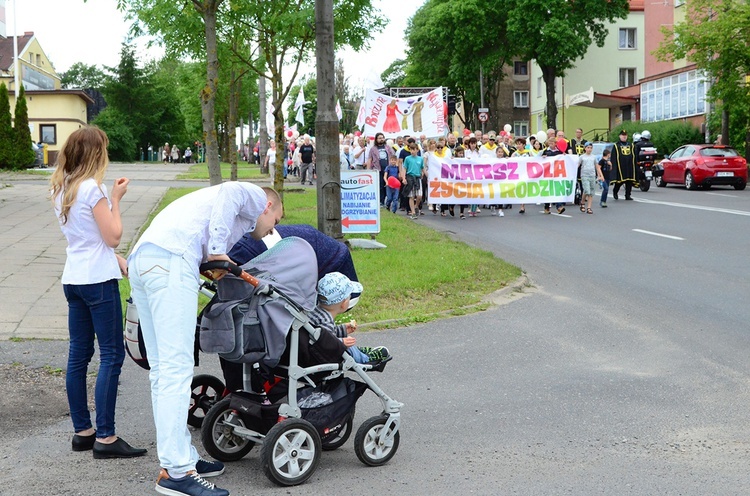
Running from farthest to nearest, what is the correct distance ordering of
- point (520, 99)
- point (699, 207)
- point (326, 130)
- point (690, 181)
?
1. point (520, 99)
2. point (690, 181)
3. point (699, 207)
4. point (326, 130)

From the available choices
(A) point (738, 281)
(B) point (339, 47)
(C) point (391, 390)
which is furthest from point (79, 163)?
(B) point (339, 47)

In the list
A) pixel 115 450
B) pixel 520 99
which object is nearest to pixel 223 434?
pixel 115 450

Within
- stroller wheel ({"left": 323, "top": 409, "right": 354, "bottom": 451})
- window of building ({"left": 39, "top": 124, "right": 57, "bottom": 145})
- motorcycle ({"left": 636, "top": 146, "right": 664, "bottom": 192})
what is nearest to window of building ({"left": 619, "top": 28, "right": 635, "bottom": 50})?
motorcycle ({"left": 636, "top": 146, "right": 664, "bottom": 192})

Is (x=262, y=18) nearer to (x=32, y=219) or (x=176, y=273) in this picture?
(x=32, y=219)

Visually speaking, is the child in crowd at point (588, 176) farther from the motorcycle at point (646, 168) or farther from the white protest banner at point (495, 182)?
the motorcycle at point (646, 168)

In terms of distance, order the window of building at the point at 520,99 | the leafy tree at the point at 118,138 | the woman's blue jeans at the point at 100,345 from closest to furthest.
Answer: the woman's blue jeans at the point at 100,345
the leafy tree at the point at 118,138
the window of building at the point at 520,99

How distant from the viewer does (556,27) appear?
54.3m

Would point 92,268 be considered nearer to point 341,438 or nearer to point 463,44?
point 341,438

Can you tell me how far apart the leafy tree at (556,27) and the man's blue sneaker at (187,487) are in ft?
171

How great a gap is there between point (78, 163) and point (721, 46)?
33.4 meters

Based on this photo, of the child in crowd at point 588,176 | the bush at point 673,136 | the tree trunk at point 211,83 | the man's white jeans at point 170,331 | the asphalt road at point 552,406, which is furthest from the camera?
the bush at point 673,136

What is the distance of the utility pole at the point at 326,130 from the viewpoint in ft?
37.7

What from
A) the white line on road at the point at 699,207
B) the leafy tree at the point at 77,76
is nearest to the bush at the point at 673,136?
the white line on road at the point at 699,207

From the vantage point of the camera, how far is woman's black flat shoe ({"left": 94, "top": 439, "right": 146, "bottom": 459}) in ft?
17.0
